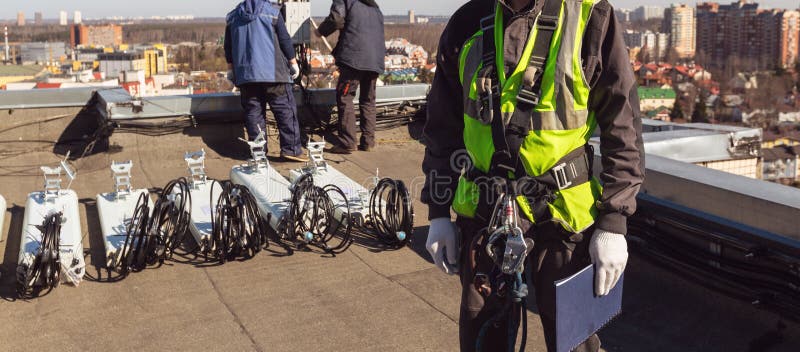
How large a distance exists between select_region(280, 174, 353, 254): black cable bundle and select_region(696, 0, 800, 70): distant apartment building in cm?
13681

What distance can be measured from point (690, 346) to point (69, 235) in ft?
11.8

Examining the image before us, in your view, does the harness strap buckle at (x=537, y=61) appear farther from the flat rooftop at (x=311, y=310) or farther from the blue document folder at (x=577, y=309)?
the flat rooftop at (x=311, y=310)

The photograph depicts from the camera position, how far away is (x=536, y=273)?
2.62 meters

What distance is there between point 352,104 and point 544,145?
5858 mm

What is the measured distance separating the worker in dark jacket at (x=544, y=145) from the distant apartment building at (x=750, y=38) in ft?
456

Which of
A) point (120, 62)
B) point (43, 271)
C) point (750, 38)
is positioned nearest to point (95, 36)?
point (120, 62)

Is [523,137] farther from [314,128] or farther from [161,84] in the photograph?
[161,84]

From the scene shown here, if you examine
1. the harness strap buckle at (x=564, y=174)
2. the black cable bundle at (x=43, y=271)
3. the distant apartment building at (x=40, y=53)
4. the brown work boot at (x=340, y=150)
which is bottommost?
the black cable bundle at (x=43, y=271)

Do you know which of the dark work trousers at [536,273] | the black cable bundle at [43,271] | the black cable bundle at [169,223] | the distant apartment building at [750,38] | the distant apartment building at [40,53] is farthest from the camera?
the distant apartment building at [750,38]

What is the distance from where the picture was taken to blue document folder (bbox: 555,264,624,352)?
2.42 metres

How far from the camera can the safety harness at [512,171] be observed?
2.46 m

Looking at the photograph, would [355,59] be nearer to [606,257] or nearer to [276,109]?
[276,109]

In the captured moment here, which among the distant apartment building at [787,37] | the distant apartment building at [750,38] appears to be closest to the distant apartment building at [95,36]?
the distant apartment building at [750,38]

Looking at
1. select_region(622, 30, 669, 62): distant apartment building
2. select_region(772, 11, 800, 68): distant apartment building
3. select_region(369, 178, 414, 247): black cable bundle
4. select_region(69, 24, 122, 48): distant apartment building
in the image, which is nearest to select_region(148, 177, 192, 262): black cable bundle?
select_region(369, 178, 414, 247): black cable bundle
